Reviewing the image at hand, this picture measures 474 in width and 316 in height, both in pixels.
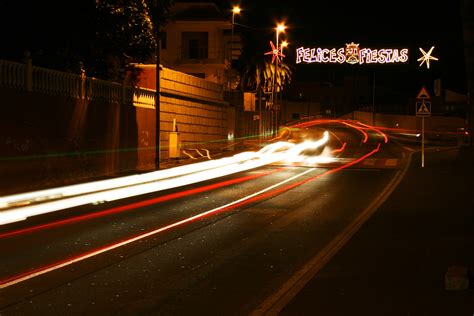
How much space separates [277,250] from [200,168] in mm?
17105

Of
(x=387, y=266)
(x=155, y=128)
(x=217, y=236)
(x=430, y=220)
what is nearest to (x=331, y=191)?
(x=430, y=220)

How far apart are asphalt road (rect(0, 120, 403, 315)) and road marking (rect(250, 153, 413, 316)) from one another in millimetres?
111

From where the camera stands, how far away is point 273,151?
3966 cm

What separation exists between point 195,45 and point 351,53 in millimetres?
21430

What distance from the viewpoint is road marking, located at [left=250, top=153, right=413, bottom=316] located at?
6938 mm

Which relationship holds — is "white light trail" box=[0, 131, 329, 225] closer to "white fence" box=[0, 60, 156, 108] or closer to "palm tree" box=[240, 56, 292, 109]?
"white fence" box=[0, 60, 156, 108]

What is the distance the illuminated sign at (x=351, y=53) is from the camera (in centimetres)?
7019

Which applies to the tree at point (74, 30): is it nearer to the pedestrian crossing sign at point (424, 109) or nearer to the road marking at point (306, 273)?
the pedestrian crossing sign at point (424, 109)

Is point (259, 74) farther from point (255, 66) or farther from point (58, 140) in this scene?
point (58, 140)

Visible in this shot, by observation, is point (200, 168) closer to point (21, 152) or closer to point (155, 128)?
point (155, 128)

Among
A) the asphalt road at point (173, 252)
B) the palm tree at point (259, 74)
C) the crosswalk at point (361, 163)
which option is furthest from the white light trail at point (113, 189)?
the palm tree at point (259, 74)

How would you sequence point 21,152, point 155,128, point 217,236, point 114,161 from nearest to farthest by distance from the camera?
point 217,236 → point 21,152 → point 114,161 → point 155,128

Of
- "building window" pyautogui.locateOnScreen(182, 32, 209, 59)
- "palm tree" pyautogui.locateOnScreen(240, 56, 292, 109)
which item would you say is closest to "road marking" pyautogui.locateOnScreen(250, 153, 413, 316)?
"building window" pyautogui.locateOnScreen(182, 32, 209, 59)

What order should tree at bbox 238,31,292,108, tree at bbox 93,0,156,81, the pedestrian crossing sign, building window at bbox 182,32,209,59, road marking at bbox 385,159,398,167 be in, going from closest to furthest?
tree at bbox 93,0,156,81, the pedestrian crossing sign, road marking at bbox 385,159,398,167, building window at bbox 182,32,209,59, tree at bbox 238,31,292,108
